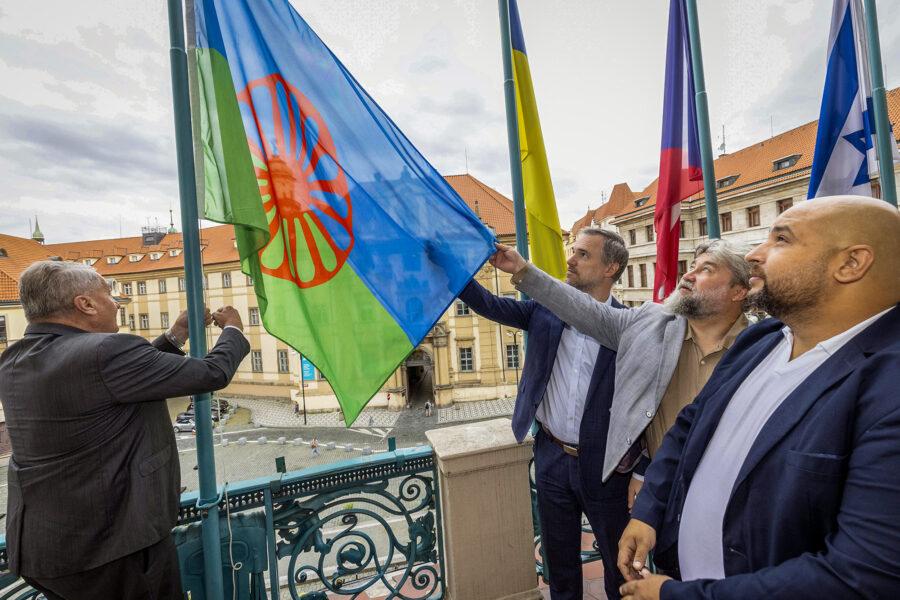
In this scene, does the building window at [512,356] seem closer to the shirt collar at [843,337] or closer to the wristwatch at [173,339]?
the wristwatch at [173,339]

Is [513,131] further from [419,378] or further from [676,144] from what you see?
[419,378]

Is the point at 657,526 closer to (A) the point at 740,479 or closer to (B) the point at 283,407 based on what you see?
(A) the point at 740,479

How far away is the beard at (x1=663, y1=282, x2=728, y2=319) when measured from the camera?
7.10ft

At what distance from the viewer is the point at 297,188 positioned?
2191mm

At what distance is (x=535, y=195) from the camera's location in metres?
3.08

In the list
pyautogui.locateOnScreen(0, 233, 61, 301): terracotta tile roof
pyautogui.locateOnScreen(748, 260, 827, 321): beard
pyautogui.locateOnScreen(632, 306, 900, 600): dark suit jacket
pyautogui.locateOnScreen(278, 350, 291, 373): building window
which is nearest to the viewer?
pyautogui.locateOnScreen(632, 306, 900, 600): dark suit jacket

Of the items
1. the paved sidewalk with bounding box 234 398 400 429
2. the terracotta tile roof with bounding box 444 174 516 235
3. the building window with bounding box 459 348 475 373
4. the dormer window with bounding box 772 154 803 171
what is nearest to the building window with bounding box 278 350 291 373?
the paved sidewalk with bounding box 234 398 400 429

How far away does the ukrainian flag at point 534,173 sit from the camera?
10.0ft

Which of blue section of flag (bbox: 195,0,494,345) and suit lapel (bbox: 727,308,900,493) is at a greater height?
blue section of flag (bbox: 195,0,494,345)

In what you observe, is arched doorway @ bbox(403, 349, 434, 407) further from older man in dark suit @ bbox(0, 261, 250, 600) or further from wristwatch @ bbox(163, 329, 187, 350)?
older man in dark suit @ bbox(0, 261, 250, 600)

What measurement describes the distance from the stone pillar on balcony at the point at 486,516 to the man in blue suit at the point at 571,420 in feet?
0.56

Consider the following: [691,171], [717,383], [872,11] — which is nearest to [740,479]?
[717,383]

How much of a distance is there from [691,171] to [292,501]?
4.14 meters

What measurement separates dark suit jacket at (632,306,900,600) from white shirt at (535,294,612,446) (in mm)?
1081
